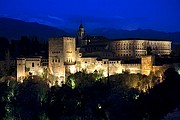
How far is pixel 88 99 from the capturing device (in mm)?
35562

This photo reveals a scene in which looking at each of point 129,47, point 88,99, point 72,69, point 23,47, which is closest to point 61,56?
point 72,69

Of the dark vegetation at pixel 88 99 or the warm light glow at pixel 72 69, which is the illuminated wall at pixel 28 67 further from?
the warm light glow at pixel 72 69

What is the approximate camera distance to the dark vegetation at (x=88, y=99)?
28906 mm

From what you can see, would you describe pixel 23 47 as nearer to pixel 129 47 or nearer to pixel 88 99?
pixel 129 47

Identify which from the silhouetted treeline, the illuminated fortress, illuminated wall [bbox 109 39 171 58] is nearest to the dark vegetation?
the illuminated fortress

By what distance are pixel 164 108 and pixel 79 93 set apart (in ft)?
38.5

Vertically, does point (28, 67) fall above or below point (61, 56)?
below

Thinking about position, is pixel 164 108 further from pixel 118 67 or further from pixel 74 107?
pixel 118 67

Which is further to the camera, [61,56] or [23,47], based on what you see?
[23,47]

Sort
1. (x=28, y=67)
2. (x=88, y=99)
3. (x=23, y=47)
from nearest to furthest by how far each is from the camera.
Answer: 1. (x=88, y=99)
2. (x=28, y=67)
3. (x=23, y=47)

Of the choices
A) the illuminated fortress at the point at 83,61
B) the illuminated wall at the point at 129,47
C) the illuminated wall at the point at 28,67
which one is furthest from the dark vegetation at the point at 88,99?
the illuminated wall at the point at 129,47

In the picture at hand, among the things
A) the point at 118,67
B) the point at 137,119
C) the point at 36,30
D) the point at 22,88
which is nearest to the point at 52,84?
the point at 22,88

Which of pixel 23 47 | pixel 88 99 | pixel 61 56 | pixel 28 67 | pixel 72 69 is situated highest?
pixel 23 47

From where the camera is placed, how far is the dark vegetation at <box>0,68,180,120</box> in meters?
28.9
